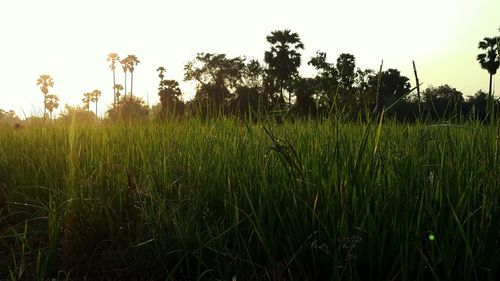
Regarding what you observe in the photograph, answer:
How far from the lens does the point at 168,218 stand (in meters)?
2.10

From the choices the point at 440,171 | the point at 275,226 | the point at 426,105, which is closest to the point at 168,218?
the point at 275,226

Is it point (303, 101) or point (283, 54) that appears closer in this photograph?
point (303, 101)

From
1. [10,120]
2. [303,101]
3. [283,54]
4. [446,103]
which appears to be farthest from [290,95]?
[283,54]

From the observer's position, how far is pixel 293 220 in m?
1.84

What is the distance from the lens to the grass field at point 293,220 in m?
1.63

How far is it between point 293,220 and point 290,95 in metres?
2.60

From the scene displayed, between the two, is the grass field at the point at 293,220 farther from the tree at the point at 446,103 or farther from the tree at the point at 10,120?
the tree at the point at 10,120

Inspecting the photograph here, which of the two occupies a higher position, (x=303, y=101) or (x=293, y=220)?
(x=303, y=101)

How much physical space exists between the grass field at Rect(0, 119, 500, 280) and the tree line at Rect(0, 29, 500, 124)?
0.29 m

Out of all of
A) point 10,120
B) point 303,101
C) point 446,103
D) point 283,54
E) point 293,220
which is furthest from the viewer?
point 283,54

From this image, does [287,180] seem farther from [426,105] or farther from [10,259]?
[10,259]

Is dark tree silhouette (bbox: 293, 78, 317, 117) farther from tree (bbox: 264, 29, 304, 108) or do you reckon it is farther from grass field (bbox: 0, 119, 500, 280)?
tree (bbox: 264, 29, 304, 108)

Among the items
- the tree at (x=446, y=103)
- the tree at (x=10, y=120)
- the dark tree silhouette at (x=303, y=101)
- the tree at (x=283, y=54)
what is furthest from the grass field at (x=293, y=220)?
the tree at (x=283, y=54)

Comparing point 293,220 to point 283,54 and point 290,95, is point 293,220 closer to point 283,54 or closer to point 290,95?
point 290,95
